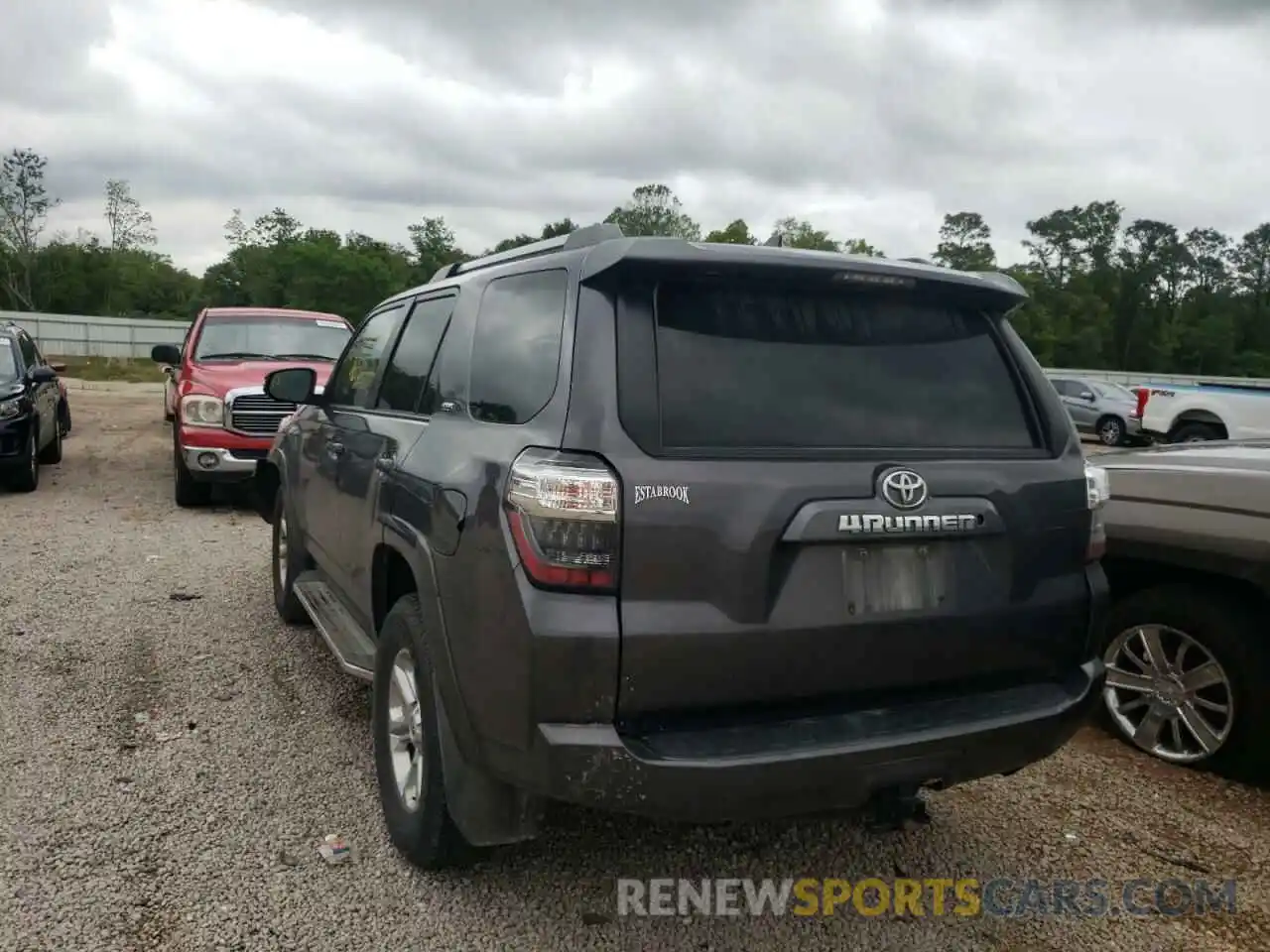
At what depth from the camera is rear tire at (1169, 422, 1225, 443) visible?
57.3 feet

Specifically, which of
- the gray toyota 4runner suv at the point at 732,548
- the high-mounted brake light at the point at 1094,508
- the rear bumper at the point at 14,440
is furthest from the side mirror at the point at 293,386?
the rear bumper at the point at 14,440

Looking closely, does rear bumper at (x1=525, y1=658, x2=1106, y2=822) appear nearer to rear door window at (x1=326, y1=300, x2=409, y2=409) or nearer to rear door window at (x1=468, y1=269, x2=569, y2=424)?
rear door window at (x1=468, y1=269, x2=569, y2=424)

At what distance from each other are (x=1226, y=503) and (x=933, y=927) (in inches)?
84.7

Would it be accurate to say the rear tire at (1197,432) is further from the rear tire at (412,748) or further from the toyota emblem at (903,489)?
the rear tire at (412,748)

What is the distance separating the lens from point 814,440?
2607 mm

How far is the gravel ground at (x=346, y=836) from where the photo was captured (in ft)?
9.27

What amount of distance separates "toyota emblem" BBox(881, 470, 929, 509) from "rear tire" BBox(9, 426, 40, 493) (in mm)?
9617

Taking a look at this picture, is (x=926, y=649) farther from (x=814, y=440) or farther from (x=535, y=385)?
(x=535, y=385)

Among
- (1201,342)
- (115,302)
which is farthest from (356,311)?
(1201,342)

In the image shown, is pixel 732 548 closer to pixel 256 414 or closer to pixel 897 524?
pixel 897 524

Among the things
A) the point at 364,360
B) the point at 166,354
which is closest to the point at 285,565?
the point at 364,360

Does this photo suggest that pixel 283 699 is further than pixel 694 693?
Yes

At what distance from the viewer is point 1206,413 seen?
684 inches

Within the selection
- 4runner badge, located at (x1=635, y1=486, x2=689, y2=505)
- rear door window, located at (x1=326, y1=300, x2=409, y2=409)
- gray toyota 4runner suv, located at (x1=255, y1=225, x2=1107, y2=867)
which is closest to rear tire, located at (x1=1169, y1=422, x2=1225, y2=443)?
rear door window, located at (x1=326, y1=300, x2=409, y2=409)
